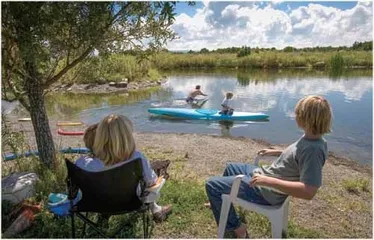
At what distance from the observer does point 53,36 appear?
3805 mm

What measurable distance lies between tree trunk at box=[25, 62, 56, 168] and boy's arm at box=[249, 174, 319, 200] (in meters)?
2.76

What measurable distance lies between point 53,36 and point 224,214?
2554 mm

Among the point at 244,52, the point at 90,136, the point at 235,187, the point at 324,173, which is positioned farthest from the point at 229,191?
the point at 244,52

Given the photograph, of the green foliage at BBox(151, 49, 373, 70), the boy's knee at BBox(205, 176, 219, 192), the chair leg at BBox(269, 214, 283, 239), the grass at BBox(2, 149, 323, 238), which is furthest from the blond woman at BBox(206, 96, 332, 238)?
the green foliage at BBox(151, 49, 373, 70)

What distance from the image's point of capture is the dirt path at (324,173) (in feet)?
13.0

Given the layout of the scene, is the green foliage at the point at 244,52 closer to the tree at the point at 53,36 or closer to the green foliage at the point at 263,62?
the green foliage at the point at 263,62

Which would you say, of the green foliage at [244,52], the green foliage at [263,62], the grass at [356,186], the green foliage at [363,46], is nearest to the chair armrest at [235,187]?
the grass at [356,186]

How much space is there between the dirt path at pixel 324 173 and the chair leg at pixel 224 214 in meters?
1.09

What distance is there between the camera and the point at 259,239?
3.26 metres

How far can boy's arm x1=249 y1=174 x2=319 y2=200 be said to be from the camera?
266cm

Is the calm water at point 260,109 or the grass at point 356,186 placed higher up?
the grass at point 356,186

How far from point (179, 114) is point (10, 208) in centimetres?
953

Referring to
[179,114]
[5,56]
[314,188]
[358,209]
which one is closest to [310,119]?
[314,188]

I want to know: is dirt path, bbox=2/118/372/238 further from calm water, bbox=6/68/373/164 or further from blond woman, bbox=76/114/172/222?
blond woman, bbox=76/114/172/222
